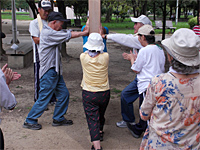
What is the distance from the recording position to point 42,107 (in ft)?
14.5

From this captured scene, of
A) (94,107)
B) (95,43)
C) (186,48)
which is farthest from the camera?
(94,107)

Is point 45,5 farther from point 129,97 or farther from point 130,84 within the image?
point 129,97

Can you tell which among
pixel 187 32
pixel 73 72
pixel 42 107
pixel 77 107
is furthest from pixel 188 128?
pixel 73 72

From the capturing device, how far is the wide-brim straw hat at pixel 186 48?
6.95 ft

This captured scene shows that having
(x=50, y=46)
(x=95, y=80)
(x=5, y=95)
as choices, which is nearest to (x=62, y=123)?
(x=50, y=46)

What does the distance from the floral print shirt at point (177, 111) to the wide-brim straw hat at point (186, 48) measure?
0.53 feet

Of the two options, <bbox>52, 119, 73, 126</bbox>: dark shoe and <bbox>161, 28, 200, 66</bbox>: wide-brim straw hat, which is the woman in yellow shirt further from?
<bbox>161, 28, 200, 66</bbox>: wide-brim straw hat

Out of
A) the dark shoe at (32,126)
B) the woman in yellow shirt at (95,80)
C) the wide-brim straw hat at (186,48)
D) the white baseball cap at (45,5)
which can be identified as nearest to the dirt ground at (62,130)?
the dark shoe at (32,126)

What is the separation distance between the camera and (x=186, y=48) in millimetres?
2117

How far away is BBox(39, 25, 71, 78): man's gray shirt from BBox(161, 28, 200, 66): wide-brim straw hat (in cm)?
227

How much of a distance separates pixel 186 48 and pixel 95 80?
1.65 m

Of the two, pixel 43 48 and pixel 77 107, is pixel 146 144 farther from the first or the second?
pixel 77 107

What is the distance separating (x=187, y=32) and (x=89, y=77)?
1.69 meters

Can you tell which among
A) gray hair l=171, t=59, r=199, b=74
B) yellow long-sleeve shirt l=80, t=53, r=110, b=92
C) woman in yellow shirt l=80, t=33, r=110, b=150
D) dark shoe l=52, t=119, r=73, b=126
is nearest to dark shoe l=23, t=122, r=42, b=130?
dark shoe l=52, t=119, r=73, b=126
